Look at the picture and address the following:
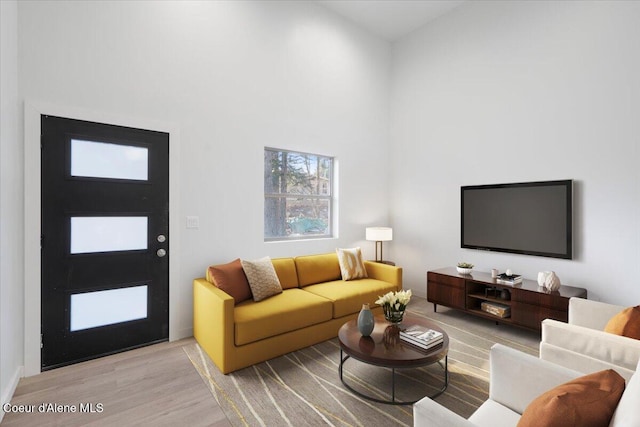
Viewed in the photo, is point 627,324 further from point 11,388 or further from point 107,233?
point 11,388

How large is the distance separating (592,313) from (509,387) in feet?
4.26

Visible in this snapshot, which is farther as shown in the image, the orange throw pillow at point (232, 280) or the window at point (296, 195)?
the window at point (296, 195)

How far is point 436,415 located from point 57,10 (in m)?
3.85

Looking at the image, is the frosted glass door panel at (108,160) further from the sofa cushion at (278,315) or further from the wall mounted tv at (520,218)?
the wall mounted tv at (520,218)

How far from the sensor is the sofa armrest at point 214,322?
8.00ft

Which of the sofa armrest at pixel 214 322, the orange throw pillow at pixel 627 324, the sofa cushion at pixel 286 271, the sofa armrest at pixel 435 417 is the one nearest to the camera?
the sofa armrest at pixel 435 417

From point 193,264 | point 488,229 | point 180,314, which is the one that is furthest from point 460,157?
point 180,314

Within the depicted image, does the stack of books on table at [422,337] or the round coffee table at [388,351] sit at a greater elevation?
the stack of books on table at [422,337]

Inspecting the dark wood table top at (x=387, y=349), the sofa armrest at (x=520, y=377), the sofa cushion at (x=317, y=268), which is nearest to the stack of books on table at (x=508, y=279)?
the dark wood table top at (x=387, y=349)

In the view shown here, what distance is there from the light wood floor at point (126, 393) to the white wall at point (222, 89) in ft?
1.97

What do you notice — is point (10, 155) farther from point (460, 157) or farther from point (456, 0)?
point (456, 0)

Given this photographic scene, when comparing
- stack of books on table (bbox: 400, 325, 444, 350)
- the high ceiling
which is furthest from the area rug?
the high ceiling

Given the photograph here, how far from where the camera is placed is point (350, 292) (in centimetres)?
337

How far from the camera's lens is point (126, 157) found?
288 centimetres
